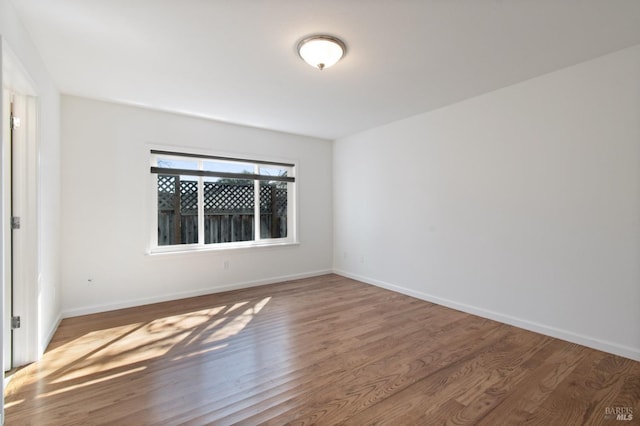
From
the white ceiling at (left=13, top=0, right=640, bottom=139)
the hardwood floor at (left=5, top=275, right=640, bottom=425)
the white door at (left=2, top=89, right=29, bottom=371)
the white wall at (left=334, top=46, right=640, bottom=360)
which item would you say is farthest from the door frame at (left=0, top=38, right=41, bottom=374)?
the white wall at (left=334, top=46, right=640, bottom=360)

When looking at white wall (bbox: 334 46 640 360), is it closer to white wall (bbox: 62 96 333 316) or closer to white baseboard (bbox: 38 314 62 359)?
white wall (bbox: 62 96 333 316)

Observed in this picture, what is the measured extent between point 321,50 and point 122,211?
3.07 metres

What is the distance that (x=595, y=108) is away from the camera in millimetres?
2627

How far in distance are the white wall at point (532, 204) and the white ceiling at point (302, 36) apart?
1.13 feet

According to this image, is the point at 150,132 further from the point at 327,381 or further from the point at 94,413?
the point at 327,381

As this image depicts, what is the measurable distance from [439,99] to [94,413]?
4152 mm

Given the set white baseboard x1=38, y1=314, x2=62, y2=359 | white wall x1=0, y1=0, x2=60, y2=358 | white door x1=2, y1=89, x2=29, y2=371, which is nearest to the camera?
white wall x1=0, y1=0, x2=60, y2=358

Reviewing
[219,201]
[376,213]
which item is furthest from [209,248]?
[376,213]

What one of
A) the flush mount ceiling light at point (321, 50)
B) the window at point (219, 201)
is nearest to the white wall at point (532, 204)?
the window at point (219, 201)

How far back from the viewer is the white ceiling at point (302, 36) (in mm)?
1967

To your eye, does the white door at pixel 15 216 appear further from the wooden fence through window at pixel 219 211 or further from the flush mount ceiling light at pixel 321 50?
the flush mount ceiling light at pixel 321 50

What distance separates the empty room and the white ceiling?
2 centimetres

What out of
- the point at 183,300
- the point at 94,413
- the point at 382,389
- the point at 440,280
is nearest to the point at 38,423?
the point at 94,413
